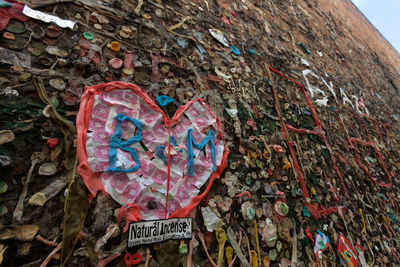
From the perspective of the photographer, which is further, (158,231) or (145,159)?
(145,159)

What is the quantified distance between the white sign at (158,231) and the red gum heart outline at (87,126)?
5 centimetres

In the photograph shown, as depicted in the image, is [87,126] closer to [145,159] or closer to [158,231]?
[145,159]

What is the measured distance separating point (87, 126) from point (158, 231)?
70cm

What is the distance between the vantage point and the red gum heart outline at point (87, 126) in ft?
3.71

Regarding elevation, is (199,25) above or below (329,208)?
above

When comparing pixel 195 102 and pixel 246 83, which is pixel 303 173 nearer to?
pixel 246 83

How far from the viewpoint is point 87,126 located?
120 centimetres

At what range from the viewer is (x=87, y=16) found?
1570mm

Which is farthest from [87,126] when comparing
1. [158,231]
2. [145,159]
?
[158,231]

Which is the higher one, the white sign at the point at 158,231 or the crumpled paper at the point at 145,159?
the crumpled paper at the point at 145,159

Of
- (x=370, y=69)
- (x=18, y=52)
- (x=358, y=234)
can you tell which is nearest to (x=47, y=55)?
(x=18, y=52)

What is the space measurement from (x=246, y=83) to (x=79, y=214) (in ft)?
6.41

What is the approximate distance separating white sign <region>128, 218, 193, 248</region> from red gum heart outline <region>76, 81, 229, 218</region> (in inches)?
2.1

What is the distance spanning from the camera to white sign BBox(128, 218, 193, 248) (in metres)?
1.13
